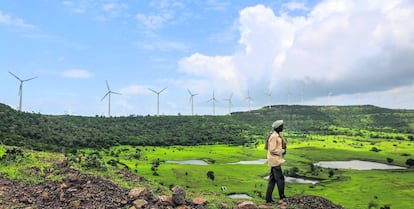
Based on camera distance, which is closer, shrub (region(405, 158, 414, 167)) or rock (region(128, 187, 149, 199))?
rock (region(128, 187, 149, 199))

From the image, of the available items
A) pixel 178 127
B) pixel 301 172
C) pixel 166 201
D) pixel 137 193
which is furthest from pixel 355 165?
pixel 166 201

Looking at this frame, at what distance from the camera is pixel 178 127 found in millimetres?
137750

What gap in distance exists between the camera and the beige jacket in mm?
14727

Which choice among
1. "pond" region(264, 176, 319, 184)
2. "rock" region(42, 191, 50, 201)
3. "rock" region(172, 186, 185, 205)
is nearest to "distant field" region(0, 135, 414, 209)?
"pond" region(264, 176, 319, 184)

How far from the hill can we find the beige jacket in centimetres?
4247

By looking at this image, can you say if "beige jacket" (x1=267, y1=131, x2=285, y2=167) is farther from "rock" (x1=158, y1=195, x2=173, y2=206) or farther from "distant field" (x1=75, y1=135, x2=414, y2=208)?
"distant field" (x1=75, y1=135, x2=414, y2=208)

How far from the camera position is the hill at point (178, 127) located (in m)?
77.9

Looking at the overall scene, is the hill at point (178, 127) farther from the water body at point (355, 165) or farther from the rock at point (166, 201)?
the rock at point (166, 201)

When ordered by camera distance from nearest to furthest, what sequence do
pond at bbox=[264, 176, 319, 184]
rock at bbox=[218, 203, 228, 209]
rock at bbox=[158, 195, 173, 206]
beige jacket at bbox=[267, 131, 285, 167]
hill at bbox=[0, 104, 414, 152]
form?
rock at bbox=[158, 195, 173, 206]
rock at bbox=[218, 203, 228, 209]
beige jacket at bbox=[267, 131, 285, 167]
pond at bbox=[264, 176, 319, 184]
hill at bbox=[0, 104, 414, 152]

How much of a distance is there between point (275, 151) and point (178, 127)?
4864 inches

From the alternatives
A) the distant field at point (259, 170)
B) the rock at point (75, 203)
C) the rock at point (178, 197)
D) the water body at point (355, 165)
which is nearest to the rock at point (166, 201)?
the rock at point (178, 197)

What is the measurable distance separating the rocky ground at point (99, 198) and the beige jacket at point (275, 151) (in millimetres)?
1236

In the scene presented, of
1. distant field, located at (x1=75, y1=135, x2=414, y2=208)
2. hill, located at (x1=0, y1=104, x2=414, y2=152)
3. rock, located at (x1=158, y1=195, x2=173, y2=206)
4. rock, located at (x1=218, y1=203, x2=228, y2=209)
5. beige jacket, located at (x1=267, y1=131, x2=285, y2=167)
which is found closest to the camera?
rock, located at (x1=158, y1=195, x2=173, y2=206)

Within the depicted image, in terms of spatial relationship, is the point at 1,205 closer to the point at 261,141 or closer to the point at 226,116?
the point at 261,141
